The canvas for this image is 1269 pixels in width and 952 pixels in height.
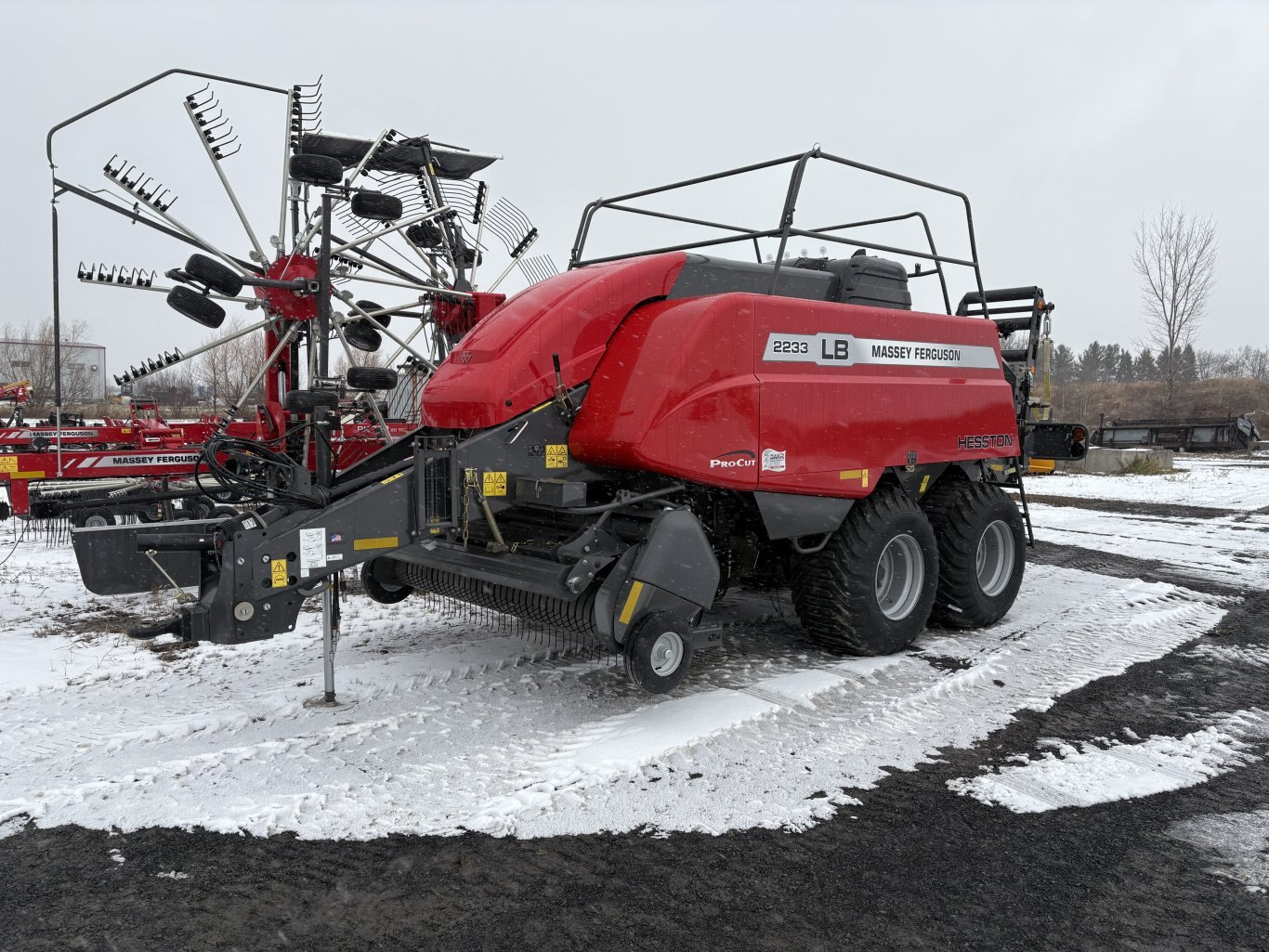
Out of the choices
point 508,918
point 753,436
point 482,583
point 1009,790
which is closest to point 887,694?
point 1009,790

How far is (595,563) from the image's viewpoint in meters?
4.41

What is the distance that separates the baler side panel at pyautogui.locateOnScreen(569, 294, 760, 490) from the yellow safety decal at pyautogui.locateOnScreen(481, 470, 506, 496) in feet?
1.36

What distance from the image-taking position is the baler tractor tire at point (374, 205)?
433cm

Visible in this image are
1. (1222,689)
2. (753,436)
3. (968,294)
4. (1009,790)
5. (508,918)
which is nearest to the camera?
(508,918)

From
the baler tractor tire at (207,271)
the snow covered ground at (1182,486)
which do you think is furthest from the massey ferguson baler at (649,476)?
the snow covered ground at (1182,486)

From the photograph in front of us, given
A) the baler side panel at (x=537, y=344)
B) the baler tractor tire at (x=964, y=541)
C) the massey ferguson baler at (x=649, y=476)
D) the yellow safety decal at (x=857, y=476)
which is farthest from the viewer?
the baler tractor tire at (x=964, y=541)

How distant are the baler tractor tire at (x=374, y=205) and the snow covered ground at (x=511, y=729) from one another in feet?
7.84

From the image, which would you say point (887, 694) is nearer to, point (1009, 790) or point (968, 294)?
point (1009, 790)

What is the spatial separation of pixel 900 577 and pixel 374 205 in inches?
152

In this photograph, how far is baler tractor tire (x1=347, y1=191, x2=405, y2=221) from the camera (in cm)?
433

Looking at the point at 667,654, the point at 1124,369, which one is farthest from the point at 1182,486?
the point at 1124,369

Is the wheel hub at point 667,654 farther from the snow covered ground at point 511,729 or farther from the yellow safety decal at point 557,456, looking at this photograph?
the yellow safety decal at point 557,456

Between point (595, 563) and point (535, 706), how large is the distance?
850 mm

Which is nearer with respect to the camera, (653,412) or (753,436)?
(653,412)
